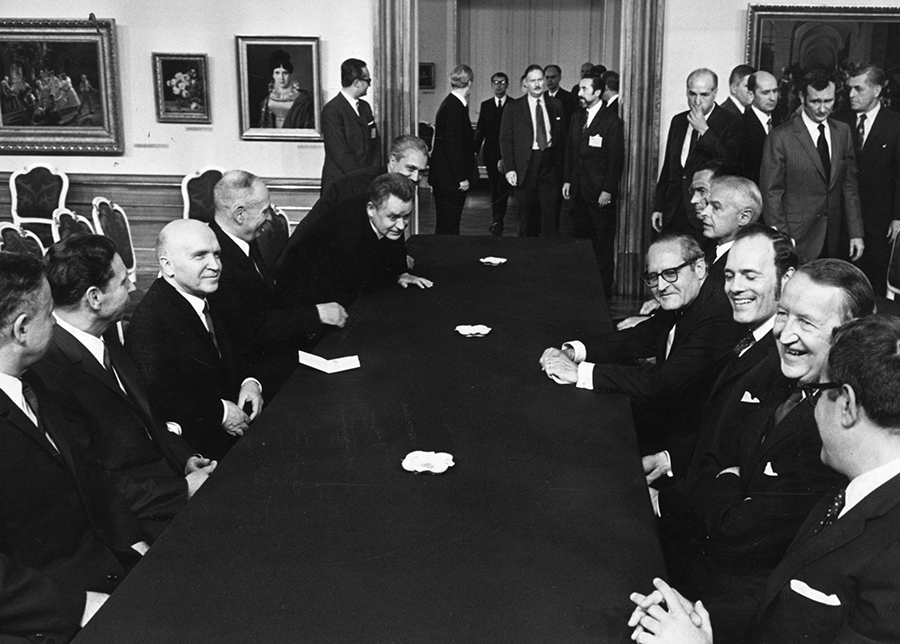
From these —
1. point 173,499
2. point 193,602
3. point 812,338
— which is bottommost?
point 173,499

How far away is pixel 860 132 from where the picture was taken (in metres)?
8.74

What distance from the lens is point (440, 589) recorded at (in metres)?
2.59

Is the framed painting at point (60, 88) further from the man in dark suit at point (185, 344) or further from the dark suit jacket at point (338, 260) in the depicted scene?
the man in dark suit at point (185, 344)

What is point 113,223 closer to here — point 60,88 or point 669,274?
point 60,88

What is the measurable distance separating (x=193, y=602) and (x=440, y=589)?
0.62 metres

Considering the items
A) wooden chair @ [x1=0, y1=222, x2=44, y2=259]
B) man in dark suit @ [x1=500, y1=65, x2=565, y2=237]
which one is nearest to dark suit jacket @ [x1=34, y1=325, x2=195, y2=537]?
wooden chair @ [x1=0, y1=222, x2=44, y2=259]

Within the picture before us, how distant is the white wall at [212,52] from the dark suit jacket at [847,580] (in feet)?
28.5

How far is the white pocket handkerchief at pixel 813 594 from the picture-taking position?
92.1 inches

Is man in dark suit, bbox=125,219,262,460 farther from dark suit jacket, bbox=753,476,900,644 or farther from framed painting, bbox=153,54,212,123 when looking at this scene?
framed painting, bbox=153,54,212,123

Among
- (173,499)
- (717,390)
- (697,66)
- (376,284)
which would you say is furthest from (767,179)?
(173,499)

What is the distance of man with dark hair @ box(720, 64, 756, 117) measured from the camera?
9.09 m

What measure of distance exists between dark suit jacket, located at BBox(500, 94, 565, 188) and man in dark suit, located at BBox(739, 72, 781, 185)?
7.97 ft

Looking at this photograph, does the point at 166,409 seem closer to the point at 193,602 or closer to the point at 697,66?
the point at 193,602

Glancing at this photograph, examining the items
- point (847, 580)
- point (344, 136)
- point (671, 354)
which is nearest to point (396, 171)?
point (344, 136)
